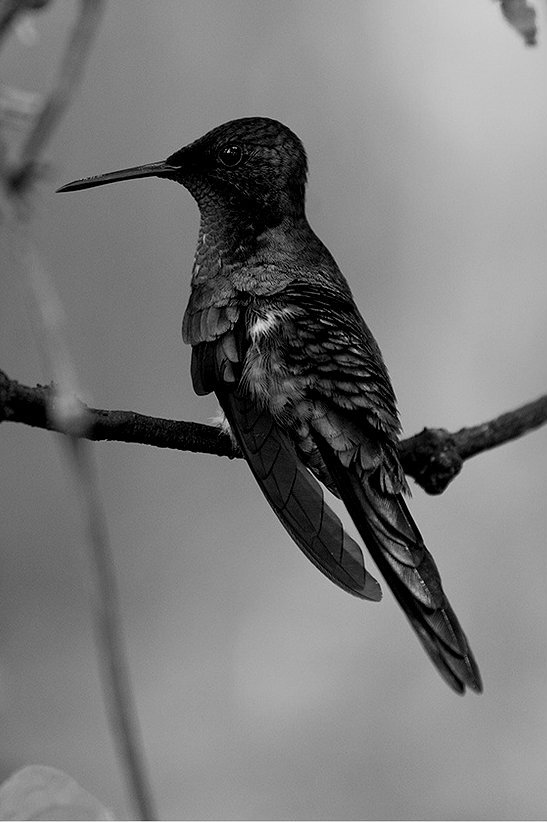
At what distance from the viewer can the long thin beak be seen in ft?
2.36

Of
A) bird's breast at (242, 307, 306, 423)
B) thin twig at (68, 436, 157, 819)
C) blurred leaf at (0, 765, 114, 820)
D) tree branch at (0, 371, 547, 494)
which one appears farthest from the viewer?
bird's breast at (242, 307, 306, 423)

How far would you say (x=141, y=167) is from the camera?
2.79 feet

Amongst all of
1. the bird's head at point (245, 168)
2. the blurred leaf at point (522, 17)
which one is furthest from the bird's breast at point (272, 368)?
Answer: the blurred leaf at point (522, 17)

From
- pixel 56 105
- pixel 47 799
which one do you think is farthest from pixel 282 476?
pixel 56 105

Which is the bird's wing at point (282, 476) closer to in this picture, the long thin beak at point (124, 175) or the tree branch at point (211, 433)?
the tree branch at point (211, 433)

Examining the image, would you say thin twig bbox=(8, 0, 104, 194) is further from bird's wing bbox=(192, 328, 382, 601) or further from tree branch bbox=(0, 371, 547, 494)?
bird's wing bbox=(192, 328, 382, 601)

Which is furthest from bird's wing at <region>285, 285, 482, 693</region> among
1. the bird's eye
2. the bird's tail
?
the bird's eye

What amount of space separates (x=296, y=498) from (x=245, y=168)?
12.8 inches

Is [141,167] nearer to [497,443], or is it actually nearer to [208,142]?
[208,142]

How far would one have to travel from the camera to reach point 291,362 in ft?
2.90

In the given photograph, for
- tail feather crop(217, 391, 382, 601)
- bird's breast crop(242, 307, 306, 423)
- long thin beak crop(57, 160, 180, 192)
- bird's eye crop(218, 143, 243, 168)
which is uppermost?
bird's eye crop(218, 143, 243, 168)

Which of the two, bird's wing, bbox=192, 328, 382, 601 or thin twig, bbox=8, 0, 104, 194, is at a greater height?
thin twig, bbox=8, 0, 104, 194

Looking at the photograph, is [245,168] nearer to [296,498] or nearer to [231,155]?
[231,155]

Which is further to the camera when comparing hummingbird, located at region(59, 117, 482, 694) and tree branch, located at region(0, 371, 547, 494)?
hummingbird, located at region(59, 117, 482, 694)
